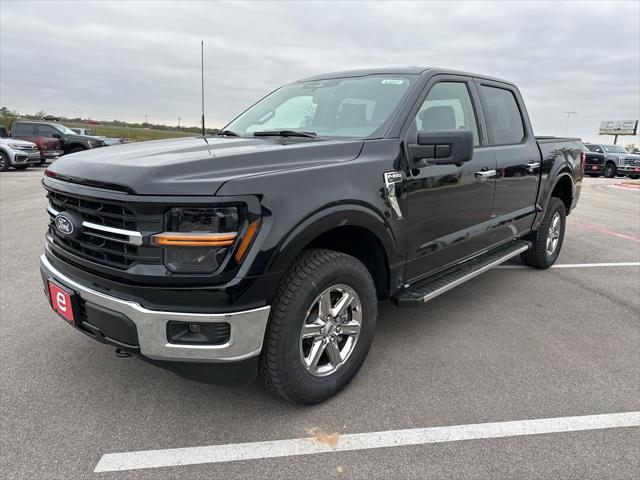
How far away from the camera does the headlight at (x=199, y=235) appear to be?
203 centimetres

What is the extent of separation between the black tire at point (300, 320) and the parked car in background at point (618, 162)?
27227mm

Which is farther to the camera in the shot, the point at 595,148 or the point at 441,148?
the point at 595,148

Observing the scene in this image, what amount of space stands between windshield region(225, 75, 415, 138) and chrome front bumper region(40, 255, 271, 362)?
4.72ft

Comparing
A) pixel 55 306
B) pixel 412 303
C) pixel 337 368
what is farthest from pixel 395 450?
pixel 55 306

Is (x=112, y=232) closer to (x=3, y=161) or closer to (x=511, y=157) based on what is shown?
(x=511, y=157)

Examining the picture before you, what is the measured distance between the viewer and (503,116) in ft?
14.2

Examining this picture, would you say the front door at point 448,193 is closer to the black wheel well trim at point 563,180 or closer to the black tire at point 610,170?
the black wheel well trim at point 563,180

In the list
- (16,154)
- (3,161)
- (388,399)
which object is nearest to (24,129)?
Answer: (3,161)

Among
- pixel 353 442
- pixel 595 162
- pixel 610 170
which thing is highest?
pixel 595 162

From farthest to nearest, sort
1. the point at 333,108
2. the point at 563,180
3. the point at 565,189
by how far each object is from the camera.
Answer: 1. the point at 565,189
2. the point at 563,180
3. the point at 333,108

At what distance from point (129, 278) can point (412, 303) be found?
169 cm

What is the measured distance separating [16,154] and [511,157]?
1780cm

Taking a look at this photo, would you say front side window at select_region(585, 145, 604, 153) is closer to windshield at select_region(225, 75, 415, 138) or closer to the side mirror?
windshield at select_region(225, 75, 415, 138)

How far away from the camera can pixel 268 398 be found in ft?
8.83
